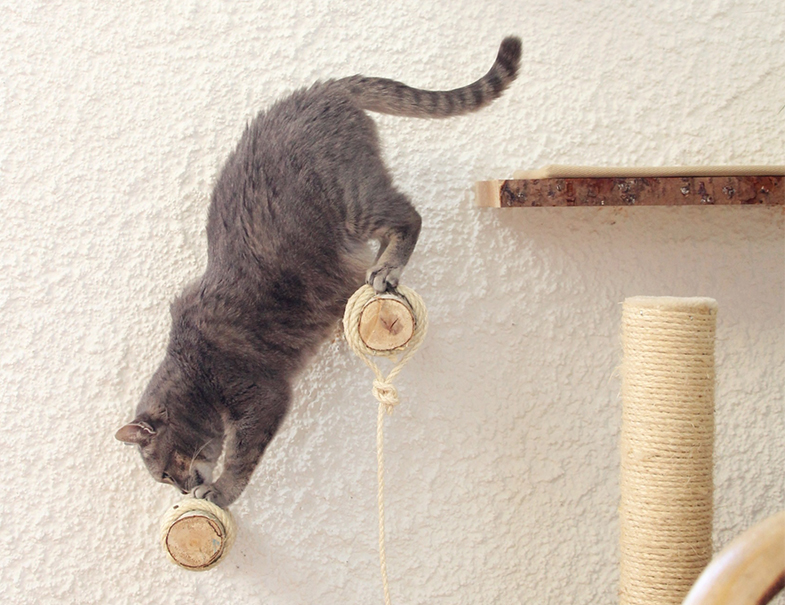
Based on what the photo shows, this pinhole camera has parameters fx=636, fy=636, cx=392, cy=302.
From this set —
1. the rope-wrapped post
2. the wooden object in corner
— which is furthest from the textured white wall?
the wooden object in corner

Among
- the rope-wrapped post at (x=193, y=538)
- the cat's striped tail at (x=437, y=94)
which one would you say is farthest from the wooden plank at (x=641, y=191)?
the rope-wrapped post at (x=193, y=538)

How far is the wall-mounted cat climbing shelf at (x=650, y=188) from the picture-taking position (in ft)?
3.11

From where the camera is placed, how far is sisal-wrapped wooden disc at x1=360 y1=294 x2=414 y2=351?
834 millimetres

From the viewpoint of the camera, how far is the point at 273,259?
1.00 metres

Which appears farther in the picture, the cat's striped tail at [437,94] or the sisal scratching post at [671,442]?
the cat's striped tail at [437,94]

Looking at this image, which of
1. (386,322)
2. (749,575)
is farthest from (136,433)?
(749,575)

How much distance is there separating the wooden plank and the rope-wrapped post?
64cm

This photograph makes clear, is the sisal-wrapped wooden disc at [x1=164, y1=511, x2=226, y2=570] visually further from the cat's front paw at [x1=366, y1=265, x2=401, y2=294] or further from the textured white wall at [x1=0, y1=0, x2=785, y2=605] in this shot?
the cat's front paw at [x1=366, y1=265, x2=401, y2=294]

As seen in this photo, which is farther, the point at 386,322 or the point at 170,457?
the point at 170,457

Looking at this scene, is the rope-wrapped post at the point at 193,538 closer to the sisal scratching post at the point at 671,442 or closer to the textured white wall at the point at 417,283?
the textured white wall at the point at 417,283

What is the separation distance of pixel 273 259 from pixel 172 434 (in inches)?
12.8

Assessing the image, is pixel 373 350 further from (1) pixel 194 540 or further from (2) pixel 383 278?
(1) pixel 194 540

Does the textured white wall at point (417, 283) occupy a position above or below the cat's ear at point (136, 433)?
above

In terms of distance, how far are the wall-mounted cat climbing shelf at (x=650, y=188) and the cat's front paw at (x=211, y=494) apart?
64cm
